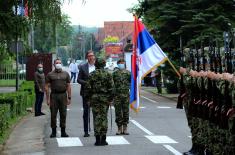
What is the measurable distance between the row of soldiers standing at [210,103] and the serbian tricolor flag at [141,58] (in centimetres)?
305

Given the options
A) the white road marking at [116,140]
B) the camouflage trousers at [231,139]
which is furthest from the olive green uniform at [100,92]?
the camouflage trousers at [231,139]

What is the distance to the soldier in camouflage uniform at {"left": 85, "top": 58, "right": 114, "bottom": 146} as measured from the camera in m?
14.0

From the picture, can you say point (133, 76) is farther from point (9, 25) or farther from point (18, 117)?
point (18, 117)

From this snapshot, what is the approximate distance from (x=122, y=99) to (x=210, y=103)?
20.9ft

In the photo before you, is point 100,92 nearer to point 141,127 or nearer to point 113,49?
point 141,127

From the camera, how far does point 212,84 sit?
9.84m

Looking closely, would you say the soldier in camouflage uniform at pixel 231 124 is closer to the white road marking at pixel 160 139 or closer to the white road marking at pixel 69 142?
the white road marking at pixel 160 139

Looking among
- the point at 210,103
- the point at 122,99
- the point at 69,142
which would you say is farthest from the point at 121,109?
the point at 210,103

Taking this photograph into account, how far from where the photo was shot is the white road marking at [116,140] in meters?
14.2

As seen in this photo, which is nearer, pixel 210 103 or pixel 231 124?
pixel 231 124

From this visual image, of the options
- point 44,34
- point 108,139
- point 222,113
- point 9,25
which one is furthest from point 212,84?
point 108,139

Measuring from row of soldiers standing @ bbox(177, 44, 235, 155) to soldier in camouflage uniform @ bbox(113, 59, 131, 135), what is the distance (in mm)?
4132

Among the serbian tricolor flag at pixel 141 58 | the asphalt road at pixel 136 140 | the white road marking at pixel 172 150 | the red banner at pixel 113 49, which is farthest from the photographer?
the red banner at pixel 113 49

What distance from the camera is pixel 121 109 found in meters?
16.3
